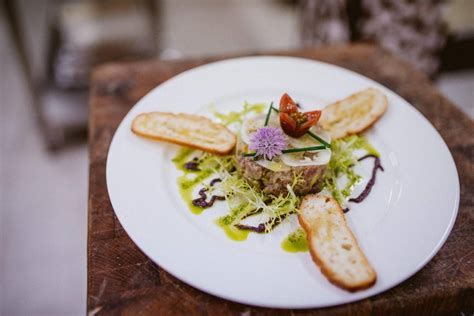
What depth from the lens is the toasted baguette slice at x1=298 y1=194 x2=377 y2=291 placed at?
1027 millimetres

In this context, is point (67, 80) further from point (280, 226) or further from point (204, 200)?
point (280, 226)

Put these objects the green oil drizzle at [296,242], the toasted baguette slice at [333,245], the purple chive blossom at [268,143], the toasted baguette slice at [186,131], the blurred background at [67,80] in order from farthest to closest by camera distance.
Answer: the blurred background at [67,80] → the toasted baguette slice at [186,131] → the purple chive blossom at [268,143] → the green oil drizzle at [296,242] → the toasted baguette slice at [333,245]

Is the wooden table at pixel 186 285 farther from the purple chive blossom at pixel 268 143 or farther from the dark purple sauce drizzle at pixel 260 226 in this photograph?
the purple chive blossom at pixel 268 143

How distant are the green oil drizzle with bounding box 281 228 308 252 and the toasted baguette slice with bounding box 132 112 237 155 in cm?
39

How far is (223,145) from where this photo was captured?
145cm

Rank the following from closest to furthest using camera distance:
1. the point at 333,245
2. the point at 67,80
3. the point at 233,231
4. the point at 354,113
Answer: the point at 333,245, the point at 233,231, the point at 354,113, the point at 67,80

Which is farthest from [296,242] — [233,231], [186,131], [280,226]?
[186,131]

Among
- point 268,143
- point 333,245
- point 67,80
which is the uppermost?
point 268,143

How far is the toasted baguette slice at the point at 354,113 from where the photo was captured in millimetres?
1545

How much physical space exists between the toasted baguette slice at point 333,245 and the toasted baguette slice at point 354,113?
35cm

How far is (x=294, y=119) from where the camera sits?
1350mm

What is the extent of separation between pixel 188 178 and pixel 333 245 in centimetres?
54

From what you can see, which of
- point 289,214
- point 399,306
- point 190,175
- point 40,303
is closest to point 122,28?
point 40,303

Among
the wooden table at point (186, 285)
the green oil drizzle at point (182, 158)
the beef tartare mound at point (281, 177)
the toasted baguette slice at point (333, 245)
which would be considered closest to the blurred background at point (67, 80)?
the wooden table at point (186, 285)
